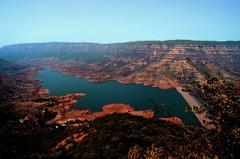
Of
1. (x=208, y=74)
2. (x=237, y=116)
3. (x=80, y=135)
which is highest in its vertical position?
(x=208, y=74)

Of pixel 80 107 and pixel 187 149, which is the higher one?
pixel 187 149

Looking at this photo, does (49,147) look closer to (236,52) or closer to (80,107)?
(80,107)

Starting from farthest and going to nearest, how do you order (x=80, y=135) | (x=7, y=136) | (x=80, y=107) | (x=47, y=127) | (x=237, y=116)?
(x=80, y=107)
(x=47, y=127)
(x=7, y=136)
(x=80, y=135)
(x=237, y=116)

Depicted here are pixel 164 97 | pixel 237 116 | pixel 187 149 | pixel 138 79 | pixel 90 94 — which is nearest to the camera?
pixel 237 116

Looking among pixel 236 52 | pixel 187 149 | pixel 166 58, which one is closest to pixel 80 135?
pixel 187 149

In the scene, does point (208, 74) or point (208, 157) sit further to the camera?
point (208, 74)

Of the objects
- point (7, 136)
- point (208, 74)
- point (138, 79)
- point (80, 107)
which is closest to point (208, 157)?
point (208, 74)

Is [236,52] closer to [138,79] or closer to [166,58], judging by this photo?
[166,58]
